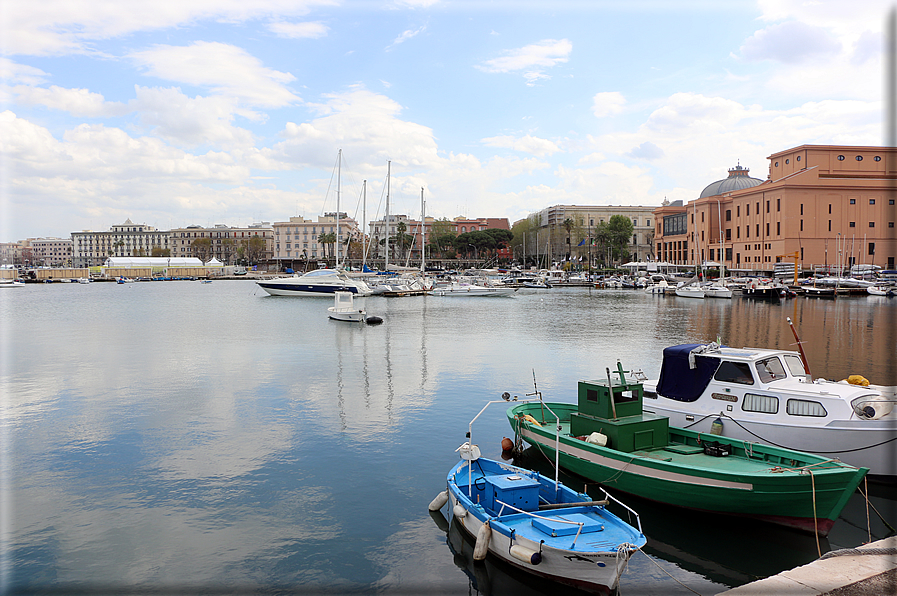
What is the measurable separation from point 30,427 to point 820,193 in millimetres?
119016

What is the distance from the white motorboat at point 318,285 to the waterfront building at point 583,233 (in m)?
94.5

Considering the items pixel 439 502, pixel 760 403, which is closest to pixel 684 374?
pixel 760 403

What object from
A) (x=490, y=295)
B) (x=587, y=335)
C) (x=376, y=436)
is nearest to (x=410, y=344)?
(x=587, y=335)

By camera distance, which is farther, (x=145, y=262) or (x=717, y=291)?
(x=145, y=262)

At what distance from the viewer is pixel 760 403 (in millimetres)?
16016

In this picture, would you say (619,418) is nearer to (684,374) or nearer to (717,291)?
(684,374)

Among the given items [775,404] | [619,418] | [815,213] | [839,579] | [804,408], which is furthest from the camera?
[815,213]

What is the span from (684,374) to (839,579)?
10.1 metres

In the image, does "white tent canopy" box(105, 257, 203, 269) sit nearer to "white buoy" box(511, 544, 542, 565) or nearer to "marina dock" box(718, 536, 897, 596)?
"white buoy" box(511, 544, 542, 565)

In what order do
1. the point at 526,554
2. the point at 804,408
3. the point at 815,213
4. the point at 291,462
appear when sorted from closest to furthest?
the point at 526,554 → the point at 804,408 → the point at 291,462 → the point at 815,213

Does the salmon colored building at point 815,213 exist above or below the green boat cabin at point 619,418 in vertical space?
above

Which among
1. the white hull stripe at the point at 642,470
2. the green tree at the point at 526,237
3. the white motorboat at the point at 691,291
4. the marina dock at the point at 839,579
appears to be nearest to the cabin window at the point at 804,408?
the white hull stripe at the point at 642,470

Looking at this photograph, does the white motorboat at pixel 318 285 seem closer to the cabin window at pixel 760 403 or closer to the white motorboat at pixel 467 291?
the white motorboat at pixel 467 291

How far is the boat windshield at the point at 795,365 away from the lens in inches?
667
